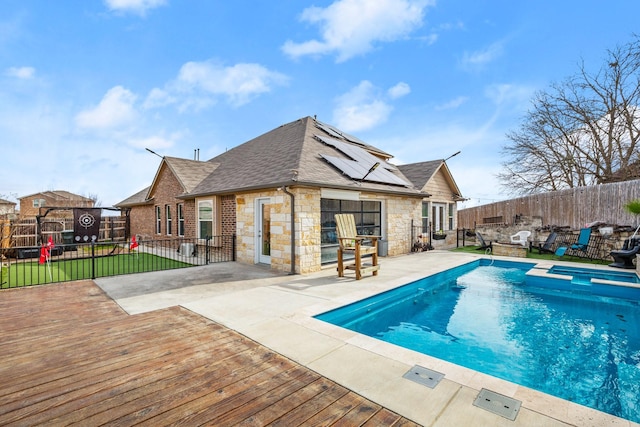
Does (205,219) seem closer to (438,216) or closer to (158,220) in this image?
(158,220)

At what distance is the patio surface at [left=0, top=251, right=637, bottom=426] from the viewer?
7.54ft

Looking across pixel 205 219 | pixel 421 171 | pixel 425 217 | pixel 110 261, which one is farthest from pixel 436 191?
pixel 110 261

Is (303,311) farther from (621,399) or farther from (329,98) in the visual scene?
(329,98)

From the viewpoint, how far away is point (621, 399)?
300cm

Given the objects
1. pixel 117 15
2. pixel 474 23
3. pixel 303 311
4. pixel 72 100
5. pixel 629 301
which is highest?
pixel 474 23

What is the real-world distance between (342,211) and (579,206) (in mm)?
11442

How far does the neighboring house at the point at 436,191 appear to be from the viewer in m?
14.4

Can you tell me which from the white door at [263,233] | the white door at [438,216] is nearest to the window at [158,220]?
the white door at [263,233]

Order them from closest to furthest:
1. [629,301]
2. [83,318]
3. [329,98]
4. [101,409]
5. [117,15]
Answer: [101,409] → [83,318] → [629,301] → [117,15] → [329,98]

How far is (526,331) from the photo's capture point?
4.86 m

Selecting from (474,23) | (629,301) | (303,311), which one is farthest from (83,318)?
(474,23)

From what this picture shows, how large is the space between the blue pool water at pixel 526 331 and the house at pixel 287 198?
3.16m

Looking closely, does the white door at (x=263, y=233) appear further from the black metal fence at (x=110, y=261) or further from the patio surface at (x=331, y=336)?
the black metal fence at (x=110, y=261)

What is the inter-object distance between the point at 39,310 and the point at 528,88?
77.2 ft
